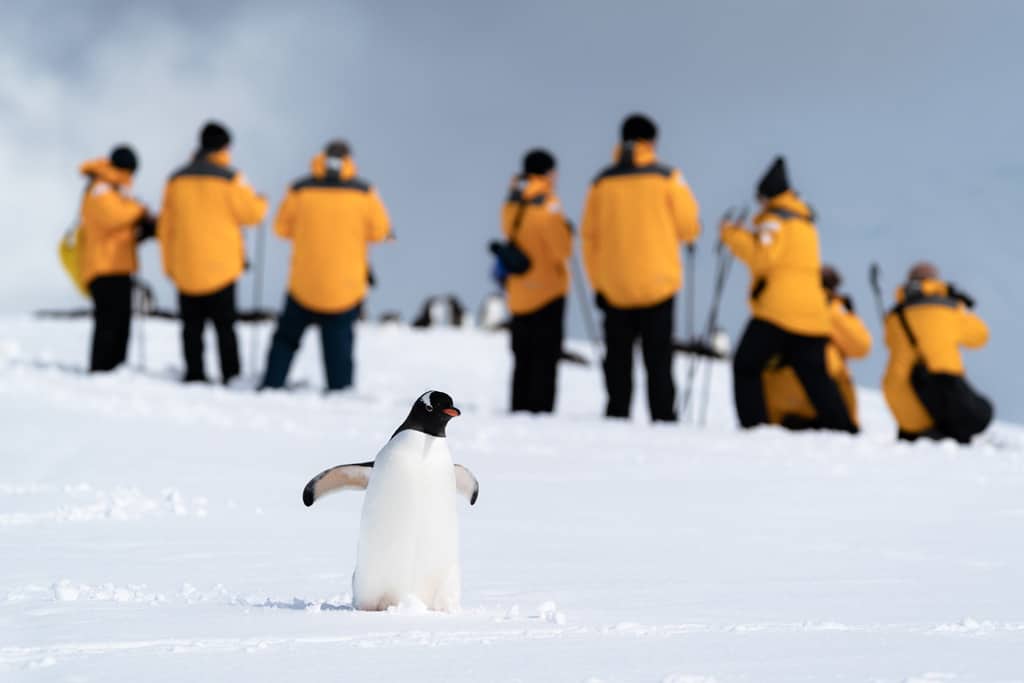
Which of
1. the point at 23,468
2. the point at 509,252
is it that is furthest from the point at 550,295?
the point at 23,468

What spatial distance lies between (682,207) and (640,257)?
1.32 feet

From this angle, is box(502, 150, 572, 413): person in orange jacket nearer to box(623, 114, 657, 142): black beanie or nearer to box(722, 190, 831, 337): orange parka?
box(623, 114, 657, 142): black beanie

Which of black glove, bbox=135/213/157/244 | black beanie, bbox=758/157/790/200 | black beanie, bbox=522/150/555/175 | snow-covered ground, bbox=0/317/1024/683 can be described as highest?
black beanie, bbox=522/150/555/175

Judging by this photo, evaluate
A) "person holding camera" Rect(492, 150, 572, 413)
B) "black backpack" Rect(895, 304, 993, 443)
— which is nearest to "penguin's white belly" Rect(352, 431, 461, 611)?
"person holding camera" Rect(492, 150, 572, 413)

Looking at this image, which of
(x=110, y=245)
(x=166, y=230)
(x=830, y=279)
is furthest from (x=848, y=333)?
(x=110, y=245)

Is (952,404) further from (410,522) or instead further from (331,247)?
(410,522)

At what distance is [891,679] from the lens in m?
1.98

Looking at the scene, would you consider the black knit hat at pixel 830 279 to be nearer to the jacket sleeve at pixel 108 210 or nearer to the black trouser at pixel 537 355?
the black trouser at pixel 537 355

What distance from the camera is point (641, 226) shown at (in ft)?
26.2

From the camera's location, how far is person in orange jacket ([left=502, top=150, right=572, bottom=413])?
857 centimetres

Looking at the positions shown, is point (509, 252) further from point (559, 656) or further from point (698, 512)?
point (559, 656)

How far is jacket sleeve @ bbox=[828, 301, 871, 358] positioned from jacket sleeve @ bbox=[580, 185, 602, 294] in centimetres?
158

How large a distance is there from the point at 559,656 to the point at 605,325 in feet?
19.8

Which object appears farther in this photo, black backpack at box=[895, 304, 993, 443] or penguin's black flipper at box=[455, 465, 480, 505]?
black backpack at box=[895, 304, 993, 443]
